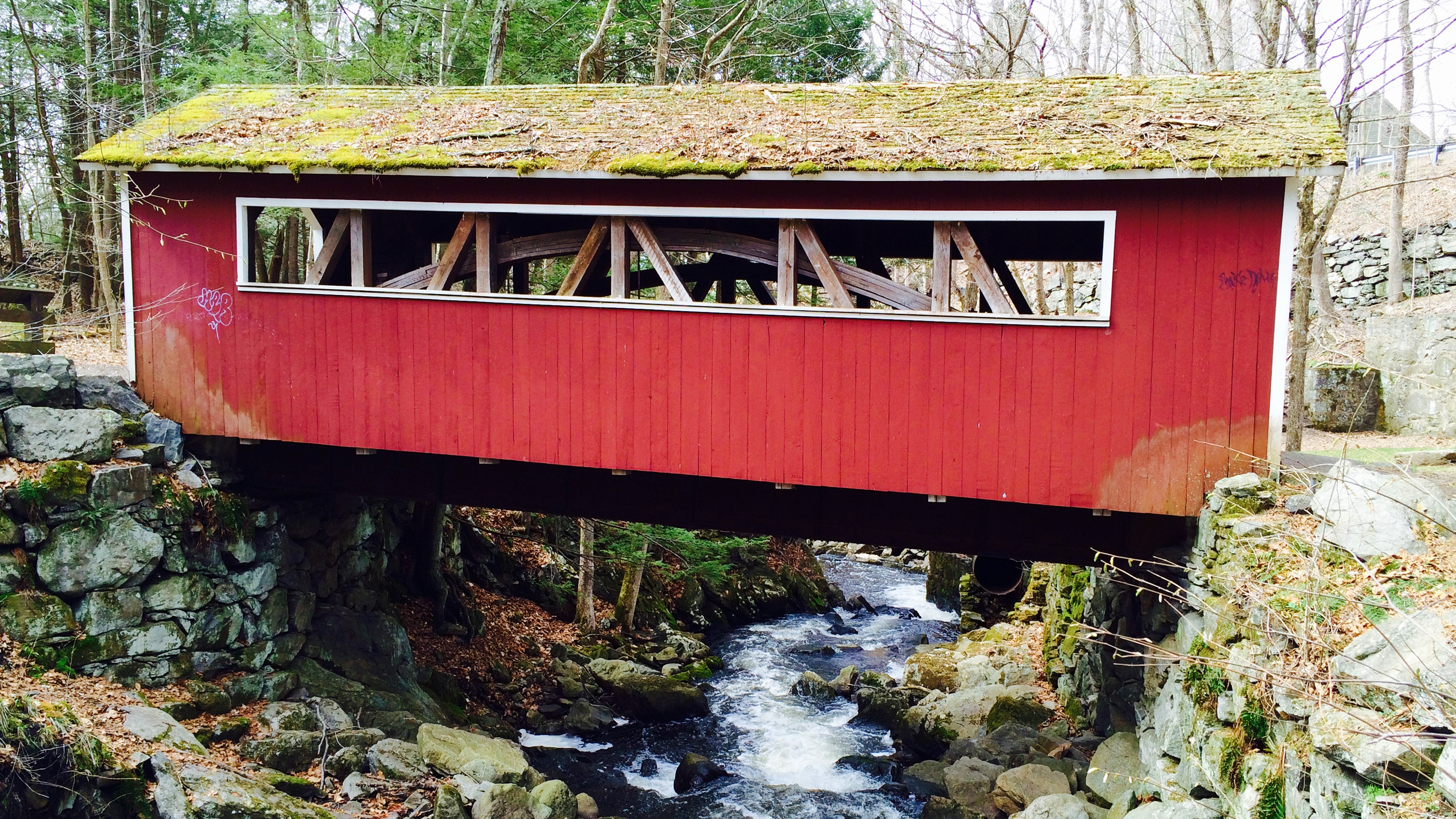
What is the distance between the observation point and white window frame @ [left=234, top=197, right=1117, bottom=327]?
23.5ft

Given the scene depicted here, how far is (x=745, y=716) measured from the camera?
1177 centimetres

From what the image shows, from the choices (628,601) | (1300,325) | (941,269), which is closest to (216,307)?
(941,269)

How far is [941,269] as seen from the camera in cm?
748

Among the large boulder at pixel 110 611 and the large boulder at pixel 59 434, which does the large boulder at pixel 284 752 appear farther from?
the large boulder at pixel 59 434

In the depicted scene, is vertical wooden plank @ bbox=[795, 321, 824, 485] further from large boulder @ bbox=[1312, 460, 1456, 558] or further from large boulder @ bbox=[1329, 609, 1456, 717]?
large boulder @ bbox=[1329, 609, 1456, 717]

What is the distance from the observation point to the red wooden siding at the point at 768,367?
7039mm

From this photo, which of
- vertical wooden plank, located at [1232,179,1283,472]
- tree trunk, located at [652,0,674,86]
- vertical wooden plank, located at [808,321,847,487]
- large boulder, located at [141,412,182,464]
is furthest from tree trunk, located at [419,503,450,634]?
vertical wooden plank, located at [1232,179,1283,472]

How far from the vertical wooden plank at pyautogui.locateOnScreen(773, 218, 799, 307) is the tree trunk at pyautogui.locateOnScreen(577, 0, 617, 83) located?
710cm

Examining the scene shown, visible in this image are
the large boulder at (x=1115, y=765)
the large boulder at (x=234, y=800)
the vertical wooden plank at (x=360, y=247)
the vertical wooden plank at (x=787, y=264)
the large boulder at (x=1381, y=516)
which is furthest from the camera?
the vertical wooden plank at (x=360, y=247)

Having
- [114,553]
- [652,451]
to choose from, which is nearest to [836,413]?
[652,451]

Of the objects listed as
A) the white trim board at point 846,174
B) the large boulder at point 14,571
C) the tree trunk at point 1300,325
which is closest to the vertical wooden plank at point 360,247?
the white trim board at point 846,174

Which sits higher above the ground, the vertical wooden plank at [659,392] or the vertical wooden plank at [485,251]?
the vertical wooden plank at [485,251]

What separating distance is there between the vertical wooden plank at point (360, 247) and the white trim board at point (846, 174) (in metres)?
0.45

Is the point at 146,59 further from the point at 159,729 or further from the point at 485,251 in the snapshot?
the point at 159,729
